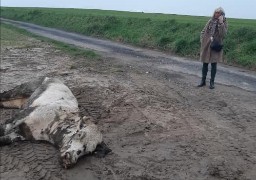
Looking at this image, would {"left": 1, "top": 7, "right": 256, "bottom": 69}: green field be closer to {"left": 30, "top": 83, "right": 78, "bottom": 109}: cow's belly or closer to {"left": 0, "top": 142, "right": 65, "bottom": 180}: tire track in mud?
{"left": 30, "top": 83, "right": 78, "bottom": 109}: cow's belly

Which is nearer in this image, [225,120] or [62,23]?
[225,120]

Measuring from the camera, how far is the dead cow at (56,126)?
218 inches

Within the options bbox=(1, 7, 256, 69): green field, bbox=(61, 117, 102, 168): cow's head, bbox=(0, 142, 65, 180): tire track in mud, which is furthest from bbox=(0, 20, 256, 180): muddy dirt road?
bbox=(1, 7, 256, 69): green field

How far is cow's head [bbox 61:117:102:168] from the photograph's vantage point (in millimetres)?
5406

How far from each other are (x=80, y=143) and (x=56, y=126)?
65 centimetres

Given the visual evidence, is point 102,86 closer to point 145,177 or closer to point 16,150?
point 16,150

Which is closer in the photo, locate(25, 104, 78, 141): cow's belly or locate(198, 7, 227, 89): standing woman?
locate(25, 104, 78, 141): cow's belly

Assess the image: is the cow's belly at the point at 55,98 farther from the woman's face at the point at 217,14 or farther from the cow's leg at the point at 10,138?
the woman's face at the point at 217,14

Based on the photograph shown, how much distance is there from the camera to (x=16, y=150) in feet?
20.0

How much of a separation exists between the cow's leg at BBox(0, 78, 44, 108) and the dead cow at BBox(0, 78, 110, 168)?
661 millimetres

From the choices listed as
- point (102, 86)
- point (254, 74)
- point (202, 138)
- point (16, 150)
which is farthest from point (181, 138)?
point (254, 74)

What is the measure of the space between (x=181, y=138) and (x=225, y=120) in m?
1.28

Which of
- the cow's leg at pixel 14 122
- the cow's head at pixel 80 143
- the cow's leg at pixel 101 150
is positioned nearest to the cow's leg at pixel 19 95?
the cow's leg at pixel 14 122

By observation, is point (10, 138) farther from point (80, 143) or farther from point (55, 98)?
point (80, 143)
